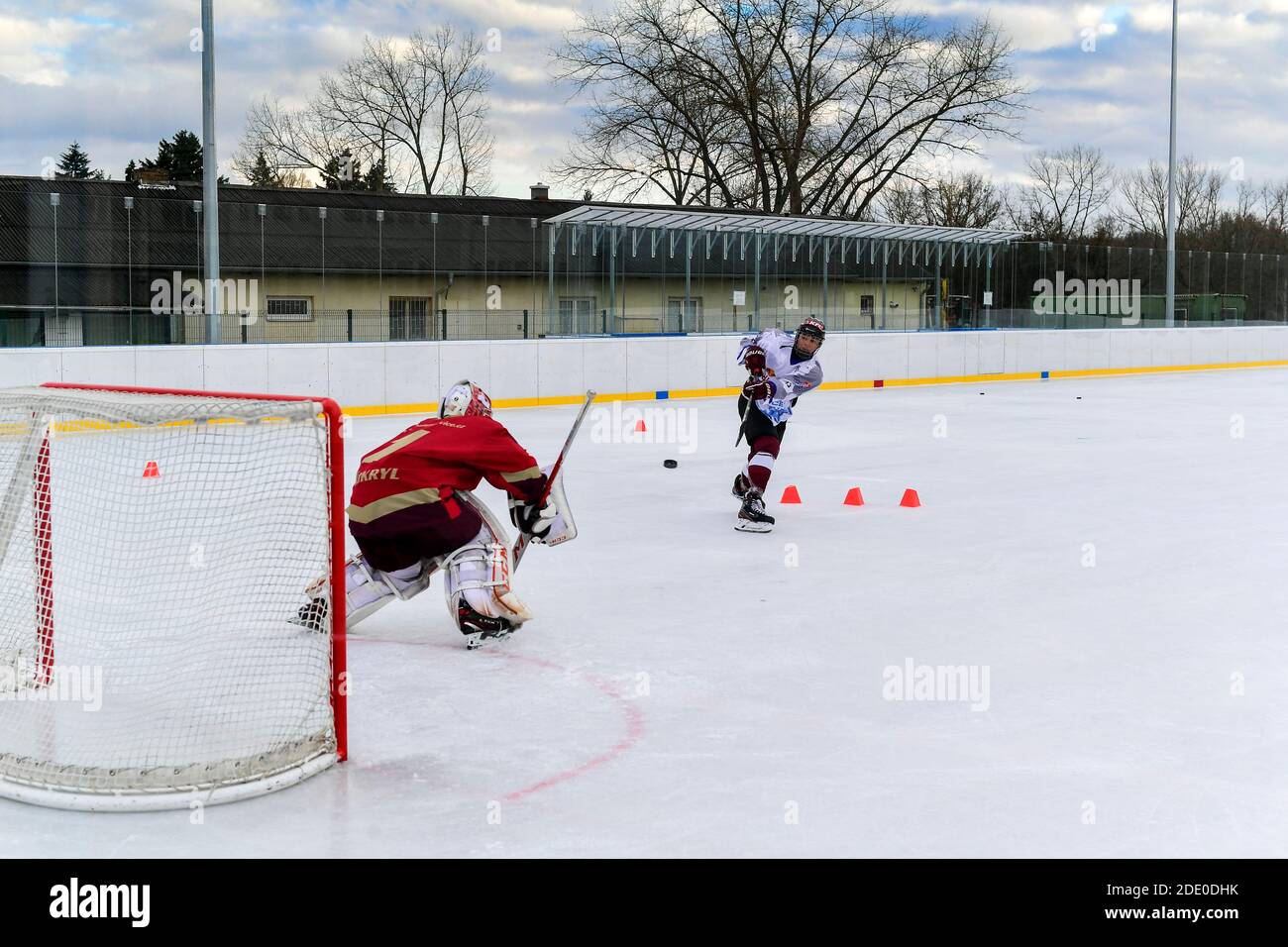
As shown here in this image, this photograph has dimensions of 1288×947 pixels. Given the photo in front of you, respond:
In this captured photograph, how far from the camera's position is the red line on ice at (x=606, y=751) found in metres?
4.19

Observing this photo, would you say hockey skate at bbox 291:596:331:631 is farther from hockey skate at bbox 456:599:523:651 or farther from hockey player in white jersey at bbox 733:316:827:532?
hockey player in white jersey at bbox 733:316:827:532

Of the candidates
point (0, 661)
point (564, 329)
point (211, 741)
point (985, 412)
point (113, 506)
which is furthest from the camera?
point (564, 329)

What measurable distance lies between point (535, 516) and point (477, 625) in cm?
53

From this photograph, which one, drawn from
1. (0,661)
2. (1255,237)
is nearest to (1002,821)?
(0,661)

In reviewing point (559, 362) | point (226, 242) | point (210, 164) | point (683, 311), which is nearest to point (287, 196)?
point (683, 311)

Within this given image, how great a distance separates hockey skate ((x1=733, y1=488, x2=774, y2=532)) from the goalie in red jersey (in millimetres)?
3409

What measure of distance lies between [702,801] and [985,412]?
52.0 ft

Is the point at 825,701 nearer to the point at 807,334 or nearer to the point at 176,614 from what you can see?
the point at 176,614

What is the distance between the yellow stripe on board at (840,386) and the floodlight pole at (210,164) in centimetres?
197

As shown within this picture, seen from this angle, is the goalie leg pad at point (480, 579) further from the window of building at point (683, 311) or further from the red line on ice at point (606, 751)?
the window of building at point (683, 311)

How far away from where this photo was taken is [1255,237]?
49.5 metres

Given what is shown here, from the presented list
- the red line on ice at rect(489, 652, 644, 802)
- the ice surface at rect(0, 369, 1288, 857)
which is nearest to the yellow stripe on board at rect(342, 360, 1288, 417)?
the ice surface at rect(0, 369, 1288, 857)
